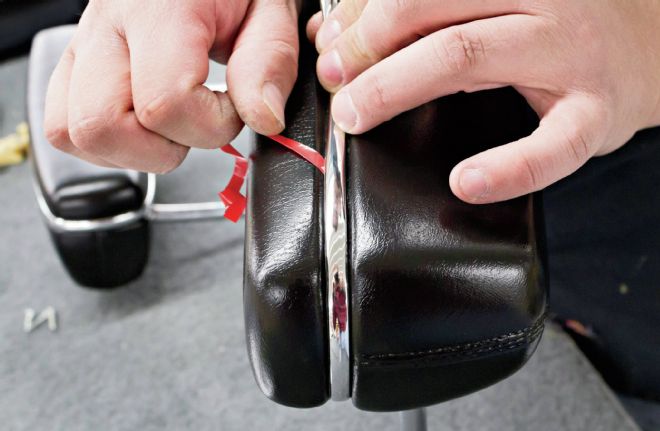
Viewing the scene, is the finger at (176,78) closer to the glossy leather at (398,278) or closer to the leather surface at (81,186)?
the glossy leather at (398,278)

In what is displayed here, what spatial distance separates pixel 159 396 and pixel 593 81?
910mm

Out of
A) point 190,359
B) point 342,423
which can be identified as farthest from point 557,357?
point 190,359

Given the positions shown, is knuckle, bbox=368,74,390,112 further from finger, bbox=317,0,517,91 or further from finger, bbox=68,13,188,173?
finger, bbox=68,13,188,173

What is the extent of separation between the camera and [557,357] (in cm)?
107

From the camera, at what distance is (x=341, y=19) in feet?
1.51

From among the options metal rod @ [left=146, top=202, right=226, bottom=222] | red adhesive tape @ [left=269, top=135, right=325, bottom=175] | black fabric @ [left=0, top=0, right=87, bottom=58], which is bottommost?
metal rod @ [left=146, top=202, right=226, bottom=222]

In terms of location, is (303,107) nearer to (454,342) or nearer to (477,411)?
(454,342)

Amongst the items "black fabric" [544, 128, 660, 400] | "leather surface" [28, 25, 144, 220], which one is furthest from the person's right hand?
"leather surface" [28, 25, 144, 220]

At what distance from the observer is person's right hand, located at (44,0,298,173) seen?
0.42 meters

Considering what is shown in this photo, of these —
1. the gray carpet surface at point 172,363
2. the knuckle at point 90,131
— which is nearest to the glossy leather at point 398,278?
the knuckle at point 90,131

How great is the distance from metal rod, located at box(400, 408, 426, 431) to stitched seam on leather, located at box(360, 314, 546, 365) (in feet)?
1.17

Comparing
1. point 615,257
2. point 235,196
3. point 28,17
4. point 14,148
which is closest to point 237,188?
point 235,196

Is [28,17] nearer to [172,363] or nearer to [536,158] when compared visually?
[172,363]

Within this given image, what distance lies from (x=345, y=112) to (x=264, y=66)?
0.25 feet
